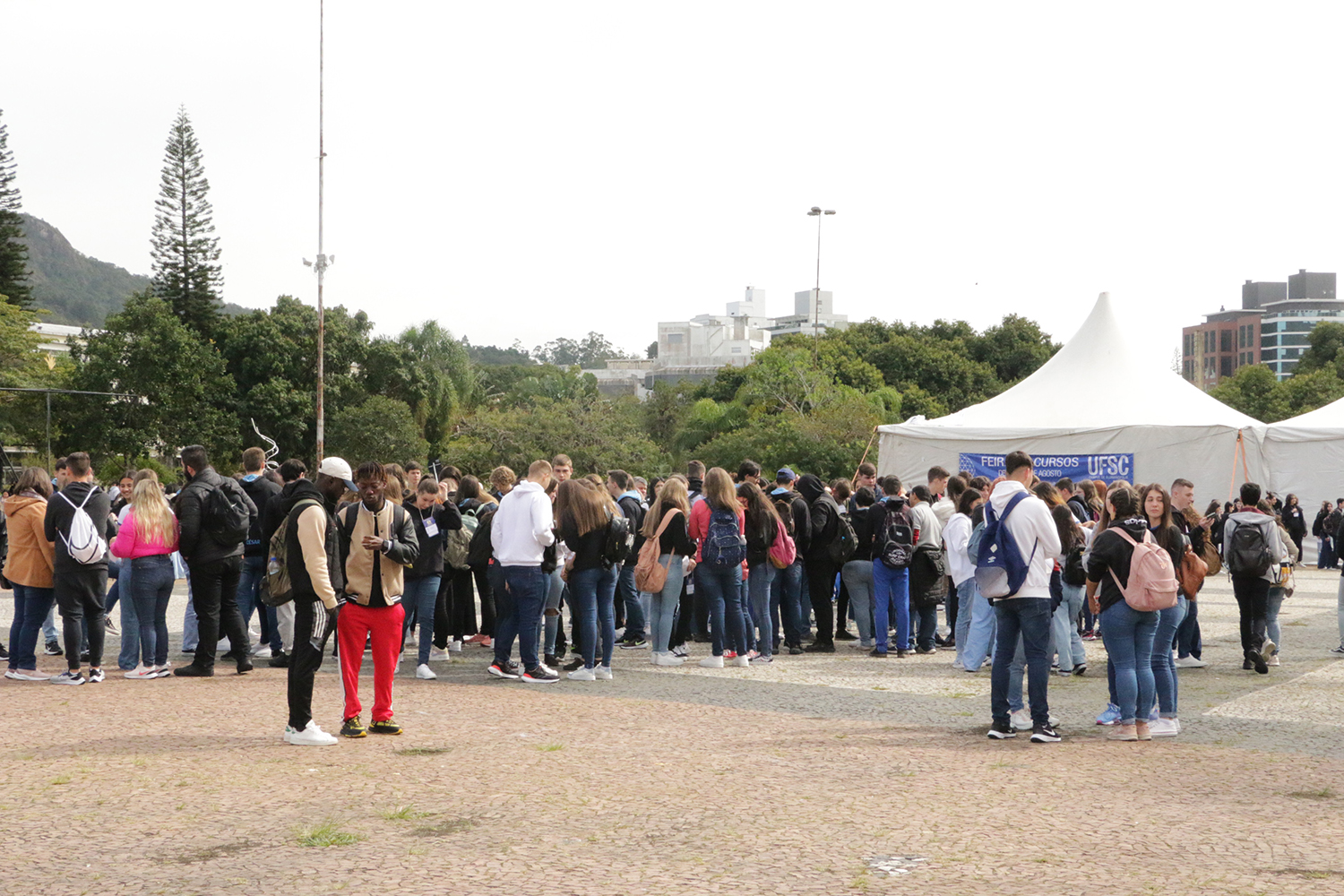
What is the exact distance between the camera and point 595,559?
32.7 ft

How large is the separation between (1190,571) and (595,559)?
4.56 meters

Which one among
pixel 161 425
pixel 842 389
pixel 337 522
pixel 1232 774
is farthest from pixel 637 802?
pixel 161 425

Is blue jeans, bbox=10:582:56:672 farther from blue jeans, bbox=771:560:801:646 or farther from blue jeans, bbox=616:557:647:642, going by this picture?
blue jeans, bbox=771:560:801:646

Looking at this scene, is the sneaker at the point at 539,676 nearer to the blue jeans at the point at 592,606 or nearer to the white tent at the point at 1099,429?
the blue jeans at the point at 592,606

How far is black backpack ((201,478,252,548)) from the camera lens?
9727 mm

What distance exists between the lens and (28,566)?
10.0 m

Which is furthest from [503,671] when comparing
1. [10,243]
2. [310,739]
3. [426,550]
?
[10,243]

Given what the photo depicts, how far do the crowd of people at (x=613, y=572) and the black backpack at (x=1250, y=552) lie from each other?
0.07 feet

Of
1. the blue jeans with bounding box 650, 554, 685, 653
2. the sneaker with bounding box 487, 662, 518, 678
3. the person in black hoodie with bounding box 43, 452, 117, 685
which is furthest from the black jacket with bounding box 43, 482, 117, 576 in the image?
the blue jeans with bounding box 650, 554, 685, 653

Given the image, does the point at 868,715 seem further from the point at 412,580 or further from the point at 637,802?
the point at 412,580

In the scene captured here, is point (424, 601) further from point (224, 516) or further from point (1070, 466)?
point (1070, 466)

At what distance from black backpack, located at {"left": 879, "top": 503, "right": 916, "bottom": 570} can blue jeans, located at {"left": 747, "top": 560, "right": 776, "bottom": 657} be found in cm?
112

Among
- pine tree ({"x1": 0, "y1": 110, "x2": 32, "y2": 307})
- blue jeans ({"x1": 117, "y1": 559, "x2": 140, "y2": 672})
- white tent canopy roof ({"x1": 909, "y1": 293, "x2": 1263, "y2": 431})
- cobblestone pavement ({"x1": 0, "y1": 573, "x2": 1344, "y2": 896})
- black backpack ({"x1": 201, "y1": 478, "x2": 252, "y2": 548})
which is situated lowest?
cobblestone pavement ({"x1": 0, "y1": 573, "x2": 1344, "y2": 896})

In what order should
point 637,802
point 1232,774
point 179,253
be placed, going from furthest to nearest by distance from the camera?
point 179,253, point 1232,774, point 637,802
